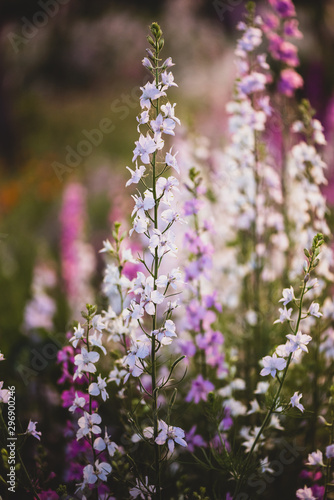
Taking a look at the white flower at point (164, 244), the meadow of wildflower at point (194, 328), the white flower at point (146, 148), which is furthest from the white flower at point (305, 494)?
the white flower at point (146, 148)

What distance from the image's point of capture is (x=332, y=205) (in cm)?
443

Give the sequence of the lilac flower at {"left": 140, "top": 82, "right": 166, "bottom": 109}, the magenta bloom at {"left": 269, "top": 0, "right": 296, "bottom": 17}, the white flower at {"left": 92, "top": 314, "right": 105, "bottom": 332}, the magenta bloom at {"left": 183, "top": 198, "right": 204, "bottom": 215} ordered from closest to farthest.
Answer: the lilac flower at {"left": 140, "top": 82, "right": 166, "bottom": 109} < the white flower at {"left": 92, "top": 314, "right": 105, "bottom": 332} < the magenta bloom at {"left": 183, "top": 198, "right": 204, "bottom": 215} < the magenta bloom at {"left": 269, "top": 0, "right": 296, "bottom": 17}

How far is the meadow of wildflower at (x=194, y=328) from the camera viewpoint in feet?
4.49

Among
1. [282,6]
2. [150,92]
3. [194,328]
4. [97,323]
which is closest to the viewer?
[150,92]

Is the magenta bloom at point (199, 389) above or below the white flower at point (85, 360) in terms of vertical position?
below

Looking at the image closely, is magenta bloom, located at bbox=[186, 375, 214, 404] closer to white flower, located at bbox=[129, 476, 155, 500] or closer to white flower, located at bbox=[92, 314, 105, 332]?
white flower, located at bbox=[129, 476, 155, 500]

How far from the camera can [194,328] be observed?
190cm

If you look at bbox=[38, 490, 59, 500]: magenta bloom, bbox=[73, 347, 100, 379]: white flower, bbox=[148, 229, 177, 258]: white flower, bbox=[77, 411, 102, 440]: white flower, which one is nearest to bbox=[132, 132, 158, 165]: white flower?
bbox=[148, 229, 177, 258]: white flower

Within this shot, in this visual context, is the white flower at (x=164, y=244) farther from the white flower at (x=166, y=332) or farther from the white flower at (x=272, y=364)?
the white flower at (x=272, y=364)

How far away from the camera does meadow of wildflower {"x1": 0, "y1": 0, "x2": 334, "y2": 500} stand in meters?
1.37

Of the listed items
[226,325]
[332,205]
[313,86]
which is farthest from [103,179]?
[226,325]

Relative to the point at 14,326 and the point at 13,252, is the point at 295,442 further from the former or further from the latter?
the point at 13,252

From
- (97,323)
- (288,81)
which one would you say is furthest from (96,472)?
(288,81)

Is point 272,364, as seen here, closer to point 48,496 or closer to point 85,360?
point 85,360
